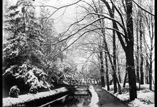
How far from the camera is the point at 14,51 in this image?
15.1 metres

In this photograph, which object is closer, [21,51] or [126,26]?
[126,26]

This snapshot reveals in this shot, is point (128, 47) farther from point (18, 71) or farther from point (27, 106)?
point (18, 71)

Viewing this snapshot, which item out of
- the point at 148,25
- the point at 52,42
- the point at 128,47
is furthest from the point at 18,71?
the point at 148,25

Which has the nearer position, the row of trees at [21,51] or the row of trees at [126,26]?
the row of trees at [126,26]

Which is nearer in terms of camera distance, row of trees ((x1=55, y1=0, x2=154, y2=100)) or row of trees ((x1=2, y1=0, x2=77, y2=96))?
row of trees ((x1=55, y1=0, x2=154, y2=100))

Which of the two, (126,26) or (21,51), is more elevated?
(126,26)

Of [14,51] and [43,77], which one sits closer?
[14,51]

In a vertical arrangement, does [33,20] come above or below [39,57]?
above

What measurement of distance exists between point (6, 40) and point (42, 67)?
14.3ft

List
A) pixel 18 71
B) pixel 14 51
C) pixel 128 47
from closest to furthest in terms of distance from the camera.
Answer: pixel 128 47 < pixel 14 51 < pixel 18 71

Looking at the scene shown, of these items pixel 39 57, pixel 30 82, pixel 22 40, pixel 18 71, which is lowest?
pixel 30 82

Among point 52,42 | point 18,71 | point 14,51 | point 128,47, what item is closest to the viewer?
point 52,42

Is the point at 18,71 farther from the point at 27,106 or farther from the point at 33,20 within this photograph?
the point at 33,20

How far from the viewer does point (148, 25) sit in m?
16.1
